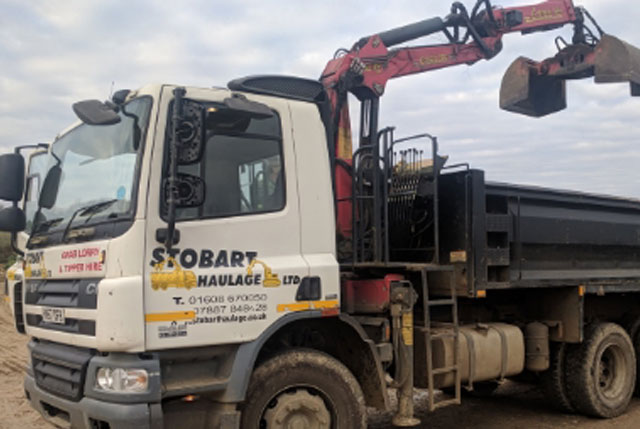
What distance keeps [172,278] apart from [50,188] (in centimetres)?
163

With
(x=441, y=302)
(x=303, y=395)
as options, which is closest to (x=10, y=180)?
(x=303, y=395)

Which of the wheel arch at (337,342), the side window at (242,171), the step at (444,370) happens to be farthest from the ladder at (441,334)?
the side window at (242,171)

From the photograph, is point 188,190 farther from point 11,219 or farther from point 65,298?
point 11,219

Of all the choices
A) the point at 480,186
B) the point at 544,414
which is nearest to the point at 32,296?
the point at 480,186

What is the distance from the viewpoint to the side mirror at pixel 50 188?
4.79 m

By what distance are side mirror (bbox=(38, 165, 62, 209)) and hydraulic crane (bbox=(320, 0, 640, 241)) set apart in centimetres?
233

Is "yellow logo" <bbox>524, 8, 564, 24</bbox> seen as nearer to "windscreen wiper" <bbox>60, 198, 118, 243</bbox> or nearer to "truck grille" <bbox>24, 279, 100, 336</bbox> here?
"windscreen wiper" <bbox>60, 198, 118, 243</bbox>

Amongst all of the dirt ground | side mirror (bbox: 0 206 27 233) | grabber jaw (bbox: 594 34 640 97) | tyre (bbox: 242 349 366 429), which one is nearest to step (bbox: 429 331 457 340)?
tyre (bbox: 242 349 366 429)

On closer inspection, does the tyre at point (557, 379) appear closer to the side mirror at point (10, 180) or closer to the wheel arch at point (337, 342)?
the wheel arch at point (337, 342)

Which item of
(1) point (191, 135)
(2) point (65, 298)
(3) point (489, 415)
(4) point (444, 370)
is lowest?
(3) point (489, 415)

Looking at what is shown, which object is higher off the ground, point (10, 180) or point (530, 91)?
point (530, 91)

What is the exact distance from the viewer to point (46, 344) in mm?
4559

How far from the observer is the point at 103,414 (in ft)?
12.3

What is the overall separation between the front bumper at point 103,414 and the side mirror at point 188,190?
130 centimetres
